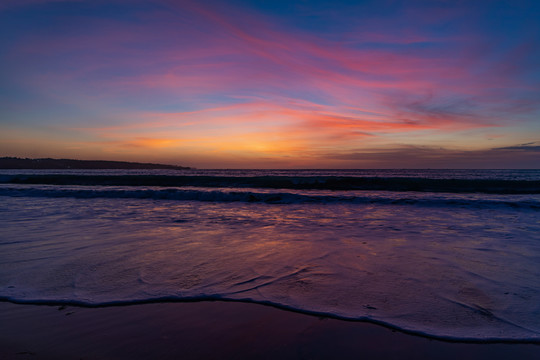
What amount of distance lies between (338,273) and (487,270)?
189 cm

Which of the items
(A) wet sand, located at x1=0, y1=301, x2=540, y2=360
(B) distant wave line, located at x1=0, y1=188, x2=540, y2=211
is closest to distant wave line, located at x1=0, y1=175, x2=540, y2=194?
(B) distant wave line, located at x1=0, y1=188, x2=540, y2=211

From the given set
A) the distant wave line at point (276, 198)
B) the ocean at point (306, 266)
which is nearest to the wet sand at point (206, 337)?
the ocean at point (306, 266)

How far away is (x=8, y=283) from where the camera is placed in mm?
3213

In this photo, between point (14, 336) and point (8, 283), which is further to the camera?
point (8, 283)

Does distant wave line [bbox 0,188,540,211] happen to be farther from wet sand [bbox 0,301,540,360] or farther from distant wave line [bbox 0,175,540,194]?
wet sand [bbox 0,301,540,360]

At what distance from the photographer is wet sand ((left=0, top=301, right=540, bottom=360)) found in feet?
6.55

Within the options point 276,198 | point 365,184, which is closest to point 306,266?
point 276,198

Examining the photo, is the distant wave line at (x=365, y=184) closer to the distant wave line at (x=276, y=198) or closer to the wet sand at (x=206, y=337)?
the distant wave line at (x=276, y=198)

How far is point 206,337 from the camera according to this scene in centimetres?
219

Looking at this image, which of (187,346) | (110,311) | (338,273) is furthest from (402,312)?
(110,311)

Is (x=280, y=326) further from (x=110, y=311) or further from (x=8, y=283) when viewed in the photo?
(x=8, y=283)

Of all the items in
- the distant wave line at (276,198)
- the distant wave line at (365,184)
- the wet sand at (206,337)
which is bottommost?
the wet sand at (206,337)

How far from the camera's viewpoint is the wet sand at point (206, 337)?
2.00 m

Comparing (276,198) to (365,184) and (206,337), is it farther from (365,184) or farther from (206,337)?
(206,337)
